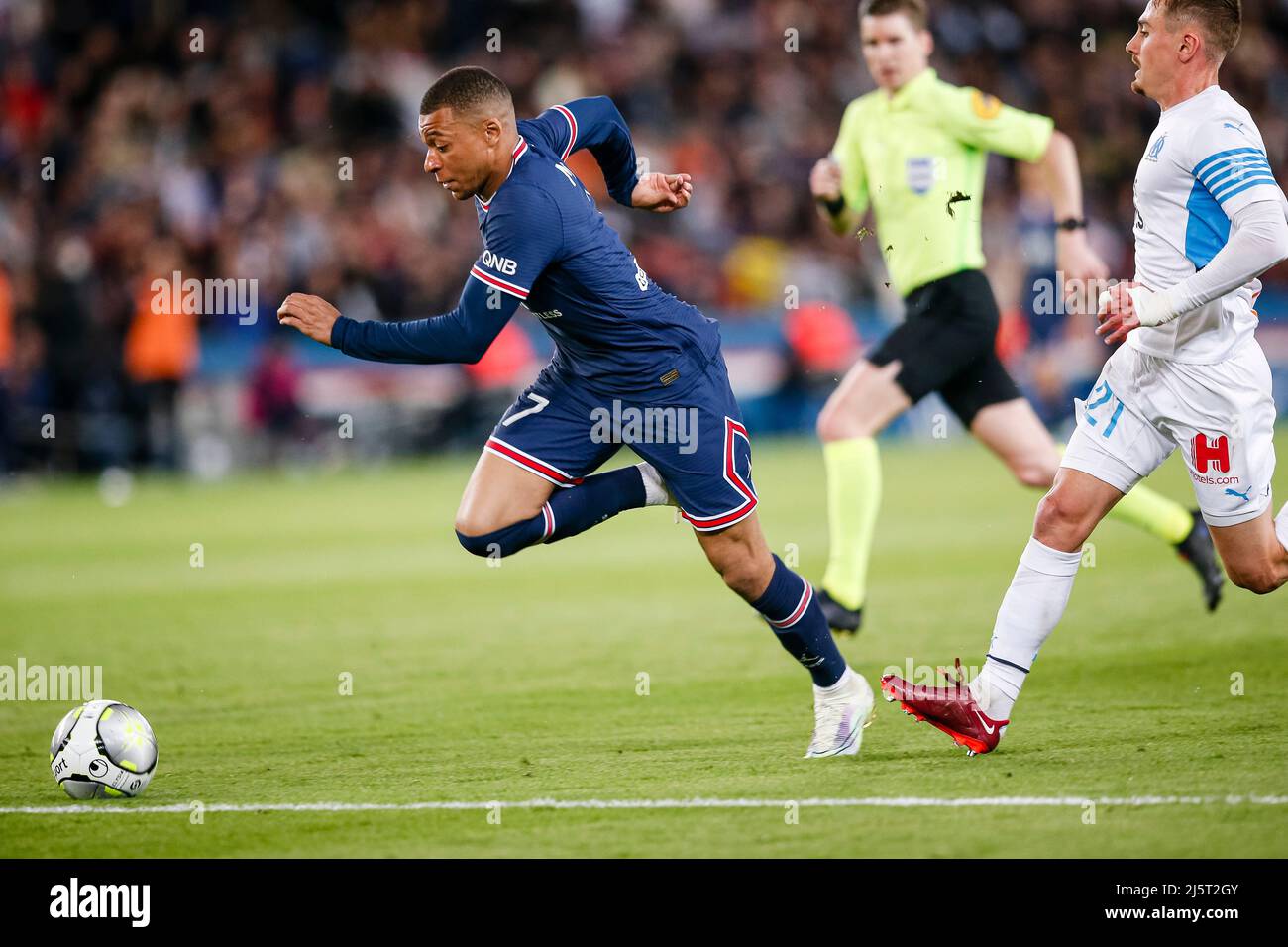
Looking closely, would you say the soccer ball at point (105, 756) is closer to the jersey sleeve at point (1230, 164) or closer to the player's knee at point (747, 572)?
the player's knee at point (747, 572)

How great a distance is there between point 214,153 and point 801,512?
427 inches

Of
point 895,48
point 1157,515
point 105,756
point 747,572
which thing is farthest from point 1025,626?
point 895,48

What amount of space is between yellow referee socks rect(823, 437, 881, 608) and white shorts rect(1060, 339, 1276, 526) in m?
2.20

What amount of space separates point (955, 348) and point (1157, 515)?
1356 mm

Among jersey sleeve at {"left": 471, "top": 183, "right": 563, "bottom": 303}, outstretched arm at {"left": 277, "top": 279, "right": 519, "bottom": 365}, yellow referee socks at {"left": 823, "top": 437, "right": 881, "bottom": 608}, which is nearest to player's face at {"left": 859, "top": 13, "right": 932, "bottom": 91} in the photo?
yellow referee socks at {"left": 823, "top": 437, "right": 881, "bottom": 608}

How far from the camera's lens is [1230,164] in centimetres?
516

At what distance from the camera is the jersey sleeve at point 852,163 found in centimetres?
810

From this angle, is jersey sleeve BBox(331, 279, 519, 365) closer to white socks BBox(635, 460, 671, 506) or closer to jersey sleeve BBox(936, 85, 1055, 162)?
white socks BBox(635, 460, 671, 506)

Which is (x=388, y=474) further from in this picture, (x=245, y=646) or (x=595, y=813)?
(x=595, y=813)

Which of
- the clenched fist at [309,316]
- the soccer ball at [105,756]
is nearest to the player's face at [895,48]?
the clenched fist at [309,316]

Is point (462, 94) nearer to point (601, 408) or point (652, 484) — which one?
point (601, 408)

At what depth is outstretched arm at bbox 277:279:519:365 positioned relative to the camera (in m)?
5.30
